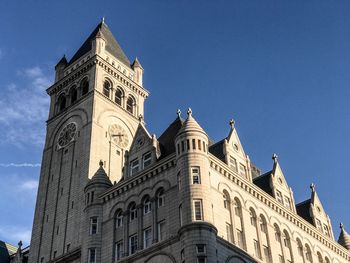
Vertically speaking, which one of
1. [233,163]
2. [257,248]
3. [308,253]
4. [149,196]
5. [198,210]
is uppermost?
[233,163]

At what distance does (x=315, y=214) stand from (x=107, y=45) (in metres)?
44.5

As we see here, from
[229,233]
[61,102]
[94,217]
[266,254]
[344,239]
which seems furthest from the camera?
[61,102]

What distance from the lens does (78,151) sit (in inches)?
3204

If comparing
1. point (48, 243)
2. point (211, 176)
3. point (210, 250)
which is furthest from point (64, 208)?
point (210, 250)

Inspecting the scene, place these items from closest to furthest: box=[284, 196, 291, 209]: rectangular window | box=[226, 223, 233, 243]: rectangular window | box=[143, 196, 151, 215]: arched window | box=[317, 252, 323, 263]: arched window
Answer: box=[226, 223, 233, 243]: rectangular window → box=[143, 196, 151, 215]: arched window → box=[284, 196, 291, 209]: rectangular window → box=[317, 252, 323, 263]: arched window

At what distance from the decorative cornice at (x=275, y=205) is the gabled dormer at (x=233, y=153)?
155 centimetres

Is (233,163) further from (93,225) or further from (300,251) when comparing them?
(93,225)

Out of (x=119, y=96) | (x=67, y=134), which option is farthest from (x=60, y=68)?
(x=67, y=134)

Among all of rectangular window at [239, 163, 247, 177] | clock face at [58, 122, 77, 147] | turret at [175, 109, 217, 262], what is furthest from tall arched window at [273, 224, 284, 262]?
clock face at [58, 122, 77, 147]

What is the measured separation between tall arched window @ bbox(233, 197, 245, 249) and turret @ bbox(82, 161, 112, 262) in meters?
14.7

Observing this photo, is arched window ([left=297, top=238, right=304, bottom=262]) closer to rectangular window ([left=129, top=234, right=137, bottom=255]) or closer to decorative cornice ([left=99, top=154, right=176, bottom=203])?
decorative cornice ([left=99, top=154, right=176, bottom=203])

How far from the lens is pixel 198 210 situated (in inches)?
2153

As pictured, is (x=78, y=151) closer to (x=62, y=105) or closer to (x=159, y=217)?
(x=62, y=105)

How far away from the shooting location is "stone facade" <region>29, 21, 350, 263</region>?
56500mm
